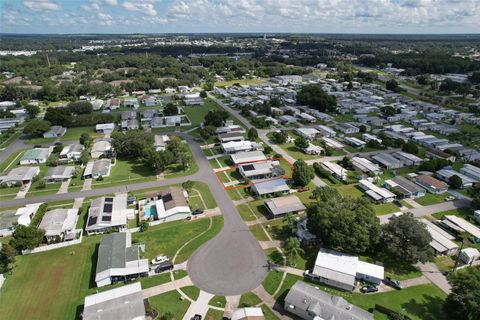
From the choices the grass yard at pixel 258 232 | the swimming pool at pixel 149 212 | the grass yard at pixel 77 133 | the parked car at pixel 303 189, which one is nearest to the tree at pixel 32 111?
the grass yard at pixel 77 133

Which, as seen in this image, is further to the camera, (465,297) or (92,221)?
(92,221)

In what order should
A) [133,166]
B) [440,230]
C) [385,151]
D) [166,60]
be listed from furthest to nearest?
[166,60], [385,151], [133,166], [440,230]

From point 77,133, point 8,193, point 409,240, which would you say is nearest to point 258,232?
point 409,240

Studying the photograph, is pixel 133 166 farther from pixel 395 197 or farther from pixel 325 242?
pixel 395 197

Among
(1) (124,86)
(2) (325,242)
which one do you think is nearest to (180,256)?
(2) (325,242)

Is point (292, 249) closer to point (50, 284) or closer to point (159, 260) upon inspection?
point (159, 260)

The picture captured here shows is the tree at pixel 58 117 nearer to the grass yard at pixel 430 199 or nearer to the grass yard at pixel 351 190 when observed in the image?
the grass yard at pixel 351 190
